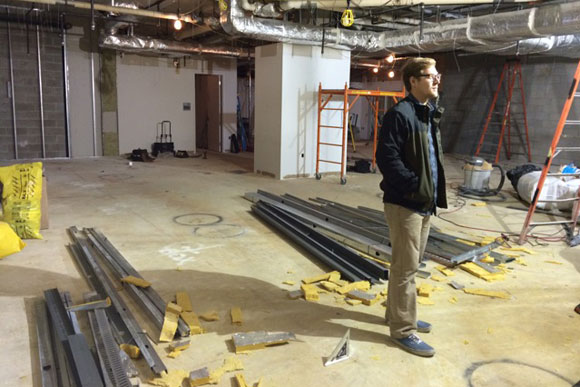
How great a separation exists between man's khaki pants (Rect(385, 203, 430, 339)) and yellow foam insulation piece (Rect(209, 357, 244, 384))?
35.2 inches

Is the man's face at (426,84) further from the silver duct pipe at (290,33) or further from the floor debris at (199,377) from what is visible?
the silver duct pipe at (290,33)

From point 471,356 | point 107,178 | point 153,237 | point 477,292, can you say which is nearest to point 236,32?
point 107,178

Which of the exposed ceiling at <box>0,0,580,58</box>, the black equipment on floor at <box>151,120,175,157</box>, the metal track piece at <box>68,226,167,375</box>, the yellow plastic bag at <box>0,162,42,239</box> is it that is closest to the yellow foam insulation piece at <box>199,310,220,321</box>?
the metal track piece at <box>68,226,167,375</box>

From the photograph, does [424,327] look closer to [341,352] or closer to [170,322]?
[341,352]

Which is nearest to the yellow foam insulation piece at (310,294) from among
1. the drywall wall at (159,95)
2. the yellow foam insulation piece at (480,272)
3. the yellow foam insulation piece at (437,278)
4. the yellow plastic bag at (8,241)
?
the yellow foam insulation piece at (437,278)

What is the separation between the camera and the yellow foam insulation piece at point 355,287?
333 centimetres

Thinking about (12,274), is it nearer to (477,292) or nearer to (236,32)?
(477,292)

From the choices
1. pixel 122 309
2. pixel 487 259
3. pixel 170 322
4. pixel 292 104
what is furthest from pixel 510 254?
pixel 292 104

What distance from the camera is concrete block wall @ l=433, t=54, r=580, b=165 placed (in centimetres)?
983

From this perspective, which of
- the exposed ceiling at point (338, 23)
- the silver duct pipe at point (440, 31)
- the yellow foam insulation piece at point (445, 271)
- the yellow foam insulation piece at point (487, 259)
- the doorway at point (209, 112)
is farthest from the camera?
the doorway at point (209, 112)

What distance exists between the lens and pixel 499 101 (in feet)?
36.8

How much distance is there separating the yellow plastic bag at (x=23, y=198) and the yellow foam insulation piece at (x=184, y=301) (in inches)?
80.4

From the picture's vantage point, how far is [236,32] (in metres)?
6.95

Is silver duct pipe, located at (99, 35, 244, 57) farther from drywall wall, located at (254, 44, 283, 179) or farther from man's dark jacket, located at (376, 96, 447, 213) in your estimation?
man's dark jacket, located at (376, 96, 447, 213)
